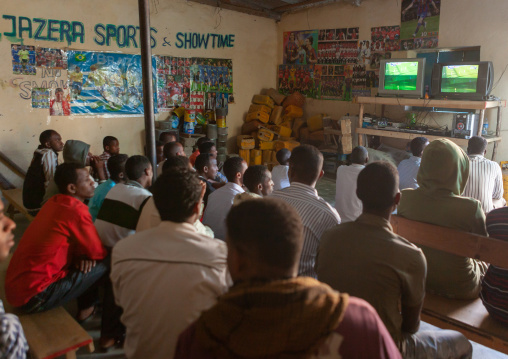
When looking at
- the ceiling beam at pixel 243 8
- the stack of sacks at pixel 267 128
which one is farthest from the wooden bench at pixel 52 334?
the ceiling beam at pixel 243 8

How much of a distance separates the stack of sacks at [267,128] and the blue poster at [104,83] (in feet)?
7.54

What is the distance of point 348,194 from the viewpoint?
3680 millimetres

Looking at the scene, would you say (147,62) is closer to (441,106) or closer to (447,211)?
(447,211)

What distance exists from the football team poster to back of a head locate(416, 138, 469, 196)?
502 cm

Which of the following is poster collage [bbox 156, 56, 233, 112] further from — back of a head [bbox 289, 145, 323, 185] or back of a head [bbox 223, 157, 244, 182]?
back of a head [bbox 289, 145, 323, 185]

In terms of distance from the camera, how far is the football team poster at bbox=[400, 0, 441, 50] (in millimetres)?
6518

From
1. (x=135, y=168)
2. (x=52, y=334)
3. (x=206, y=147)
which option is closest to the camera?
(x=52, y=334)

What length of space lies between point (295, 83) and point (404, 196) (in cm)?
665

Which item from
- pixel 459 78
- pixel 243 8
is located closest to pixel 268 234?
pixel 459 78

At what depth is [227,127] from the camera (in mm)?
8039

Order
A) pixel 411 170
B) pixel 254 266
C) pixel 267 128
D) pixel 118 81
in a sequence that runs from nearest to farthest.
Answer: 1. pixel 254 266
2. pixel 411 170
3. pixel 118 81
4. pixel 267 128

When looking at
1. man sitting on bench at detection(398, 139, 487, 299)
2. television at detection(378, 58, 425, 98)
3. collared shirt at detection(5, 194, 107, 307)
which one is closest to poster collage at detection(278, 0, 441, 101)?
television at detection(378, 58, 425, 98)

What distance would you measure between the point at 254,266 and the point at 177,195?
69cm

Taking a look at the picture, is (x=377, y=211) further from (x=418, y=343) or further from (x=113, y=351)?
(x=113, y=351)
